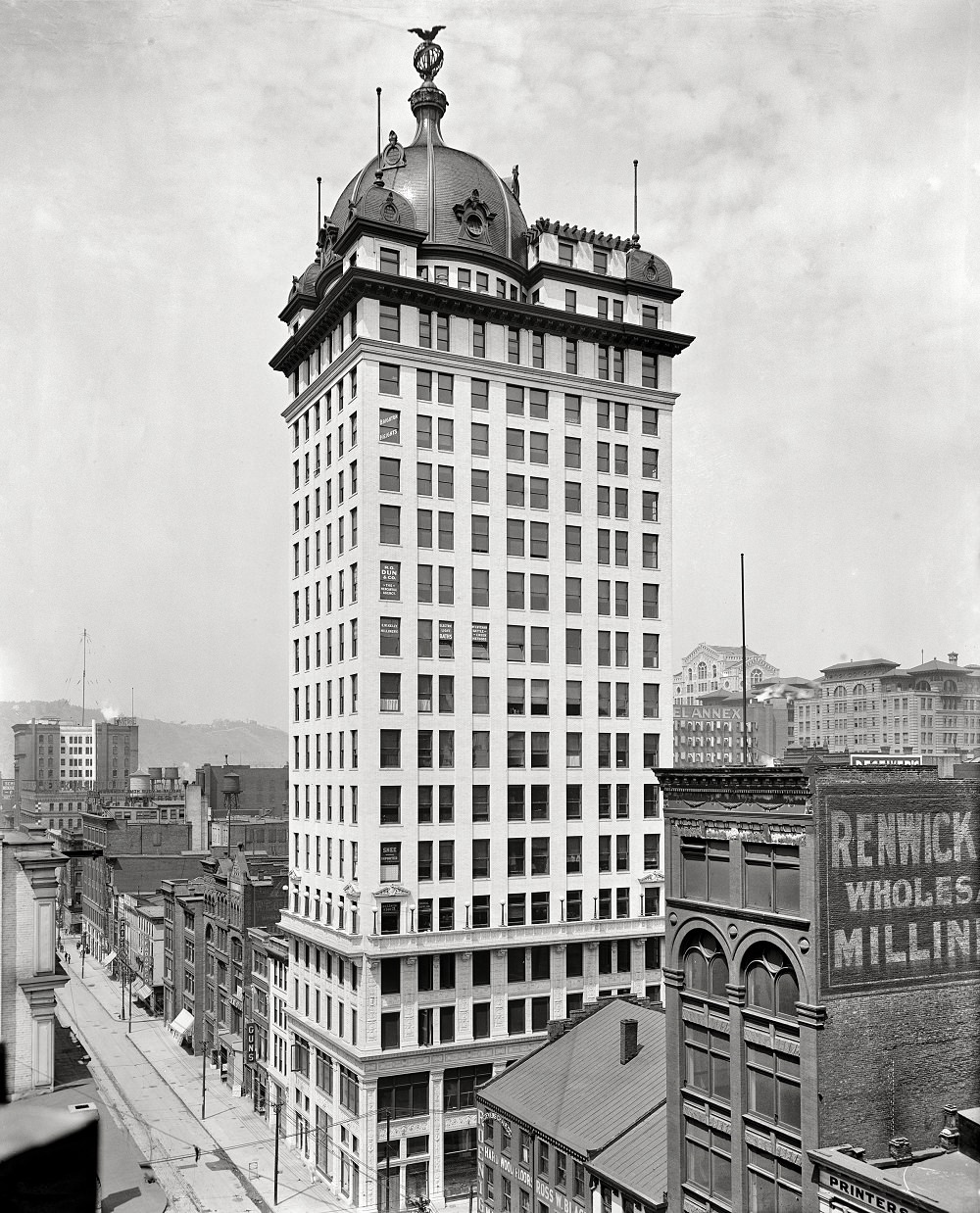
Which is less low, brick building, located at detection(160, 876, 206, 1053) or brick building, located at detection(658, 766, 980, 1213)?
brick building, located at detection(658, 766, 980, 1213)

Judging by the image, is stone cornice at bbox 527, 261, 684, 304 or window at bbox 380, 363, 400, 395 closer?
window at bbox 380, 363, 400, 395

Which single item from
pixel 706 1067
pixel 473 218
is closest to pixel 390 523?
pixel 473 218

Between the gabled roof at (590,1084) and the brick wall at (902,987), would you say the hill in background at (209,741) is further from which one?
the brick wall at (902,987)

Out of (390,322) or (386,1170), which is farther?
(390,322)

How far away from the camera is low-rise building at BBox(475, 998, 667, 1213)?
28.0 metres

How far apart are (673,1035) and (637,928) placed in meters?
25.2

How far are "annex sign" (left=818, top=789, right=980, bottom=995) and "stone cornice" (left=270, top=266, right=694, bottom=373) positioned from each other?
33618 millimetres

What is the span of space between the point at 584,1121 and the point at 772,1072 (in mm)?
12220

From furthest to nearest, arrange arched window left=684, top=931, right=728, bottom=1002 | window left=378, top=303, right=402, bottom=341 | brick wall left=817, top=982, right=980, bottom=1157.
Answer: window left=378, top=303, right=402, bottom=341 → arched window left=684, top=931, right=728, bottom=1002 → brick wall left=817, top=982, right=980, bottom=1157

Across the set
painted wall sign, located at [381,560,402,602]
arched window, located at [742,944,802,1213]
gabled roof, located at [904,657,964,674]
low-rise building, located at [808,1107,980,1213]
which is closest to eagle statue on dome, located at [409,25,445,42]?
arched window, located at [742,944,802,1213]

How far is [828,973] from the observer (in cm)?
2008

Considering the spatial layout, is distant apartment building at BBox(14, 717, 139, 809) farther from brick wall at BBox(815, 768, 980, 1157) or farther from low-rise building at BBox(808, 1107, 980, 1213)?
low-rise building at BBox(808, 1107, 980, 1213)

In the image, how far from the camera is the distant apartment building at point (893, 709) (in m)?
69.0

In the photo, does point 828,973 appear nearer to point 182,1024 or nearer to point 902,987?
point 902,987
